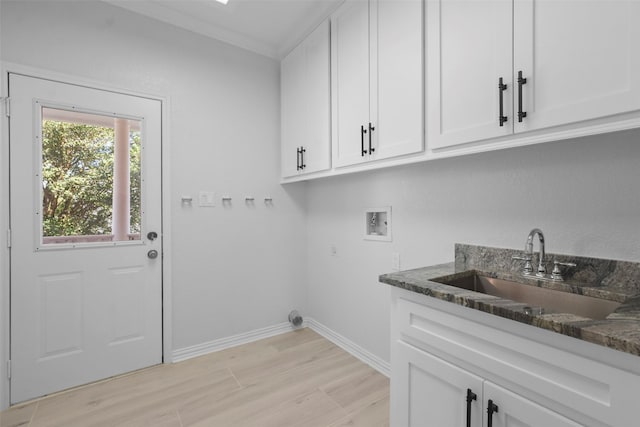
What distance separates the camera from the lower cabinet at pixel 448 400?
0.92 meters

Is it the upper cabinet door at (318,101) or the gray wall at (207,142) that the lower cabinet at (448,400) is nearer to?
the upper cabinet door at (318,101)

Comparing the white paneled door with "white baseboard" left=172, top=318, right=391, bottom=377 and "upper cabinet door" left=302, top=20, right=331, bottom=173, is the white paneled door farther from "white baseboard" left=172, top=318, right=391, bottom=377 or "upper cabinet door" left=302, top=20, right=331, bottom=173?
"upper cabinet door" left=302, top=20, right=331, bottom=173

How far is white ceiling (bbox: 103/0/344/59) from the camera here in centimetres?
217

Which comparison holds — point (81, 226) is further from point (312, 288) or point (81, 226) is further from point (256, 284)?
point (312, 288)

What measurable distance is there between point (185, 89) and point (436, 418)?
2.65m

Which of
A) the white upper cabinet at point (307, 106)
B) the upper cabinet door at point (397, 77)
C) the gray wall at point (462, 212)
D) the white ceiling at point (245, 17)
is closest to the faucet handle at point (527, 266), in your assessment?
the gray wall at point (462, 212)

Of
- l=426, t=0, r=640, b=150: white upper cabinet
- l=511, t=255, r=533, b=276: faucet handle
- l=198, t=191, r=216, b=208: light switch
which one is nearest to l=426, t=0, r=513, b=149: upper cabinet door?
l=426, t=0, r=640, b=150: white upper cabinet

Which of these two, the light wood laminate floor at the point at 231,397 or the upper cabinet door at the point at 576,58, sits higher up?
the upper cabinet door at the point at 576,58

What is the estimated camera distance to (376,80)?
1.75 m

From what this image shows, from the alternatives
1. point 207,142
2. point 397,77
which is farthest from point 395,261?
point 207,142

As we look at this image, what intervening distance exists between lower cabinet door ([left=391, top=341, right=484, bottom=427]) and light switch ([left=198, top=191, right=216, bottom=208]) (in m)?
1.83

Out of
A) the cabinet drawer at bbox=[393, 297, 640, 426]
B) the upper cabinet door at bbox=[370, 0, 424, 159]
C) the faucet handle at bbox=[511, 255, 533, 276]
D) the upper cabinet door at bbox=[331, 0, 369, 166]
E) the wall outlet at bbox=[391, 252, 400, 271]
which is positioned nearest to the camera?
the cabinet drawer at bbox=[393, 297, 640, 426]

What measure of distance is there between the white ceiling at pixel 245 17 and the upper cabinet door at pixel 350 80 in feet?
0.67

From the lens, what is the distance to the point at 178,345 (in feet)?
7.80
